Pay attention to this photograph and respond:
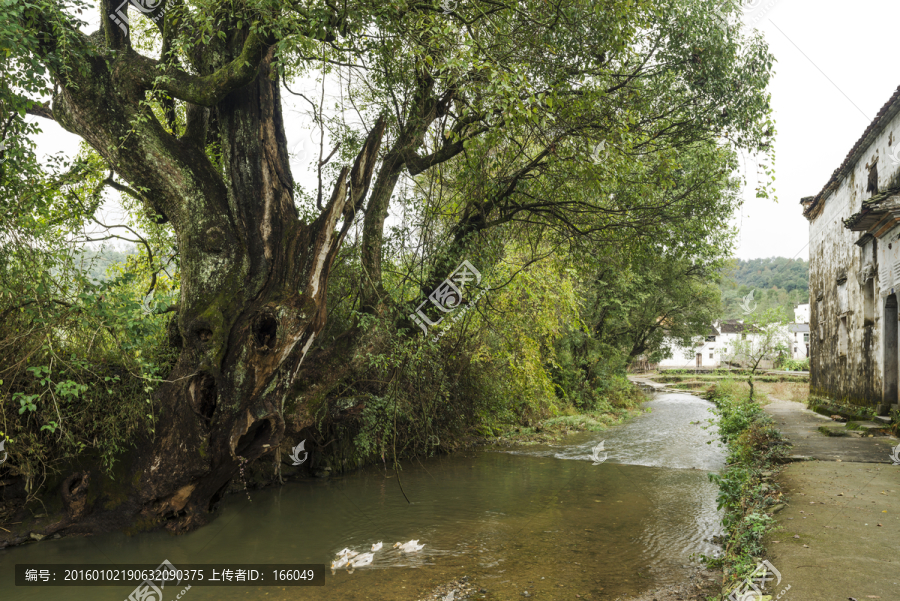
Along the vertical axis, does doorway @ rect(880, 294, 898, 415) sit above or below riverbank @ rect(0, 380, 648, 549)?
above

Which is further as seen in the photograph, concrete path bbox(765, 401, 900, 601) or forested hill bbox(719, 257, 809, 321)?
forested hill bbox(719, 257, 809, 321)

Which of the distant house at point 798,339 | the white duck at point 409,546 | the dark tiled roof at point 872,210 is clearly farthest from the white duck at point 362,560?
the distant house at point 798,339

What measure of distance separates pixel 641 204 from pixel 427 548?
646 centimetres

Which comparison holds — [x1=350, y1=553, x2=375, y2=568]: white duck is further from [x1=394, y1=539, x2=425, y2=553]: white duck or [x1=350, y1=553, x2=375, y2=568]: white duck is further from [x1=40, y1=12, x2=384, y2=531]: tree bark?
[x1=40, y1=12, x2=384, y2=531]: tree bark

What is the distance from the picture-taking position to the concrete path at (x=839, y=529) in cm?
368

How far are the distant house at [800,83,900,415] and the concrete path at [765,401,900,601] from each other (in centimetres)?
479

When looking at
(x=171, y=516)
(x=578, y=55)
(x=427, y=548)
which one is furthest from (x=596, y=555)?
(x=578, y=55)

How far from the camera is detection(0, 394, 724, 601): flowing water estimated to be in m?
5.29

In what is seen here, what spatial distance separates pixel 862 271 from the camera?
44.2 feet

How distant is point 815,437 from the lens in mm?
10461

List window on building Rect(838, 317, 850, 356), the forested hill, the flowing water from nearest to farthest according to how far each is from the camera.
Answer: the flowing water
window on building Rect(838, 317, 850, 356)
the forested hill

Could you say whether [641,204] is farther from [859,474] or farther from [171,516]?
[171,516]

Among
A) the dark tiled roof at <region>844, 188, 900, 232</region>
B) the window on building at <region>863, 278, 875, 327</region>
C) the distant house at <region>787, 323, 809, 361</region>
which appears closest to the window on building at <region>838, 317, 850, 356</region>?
the window on building at <region>863, 278, 875, 327</region>

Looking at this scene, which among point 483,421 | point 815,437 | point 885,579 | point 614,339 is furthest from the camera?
point 614,339
